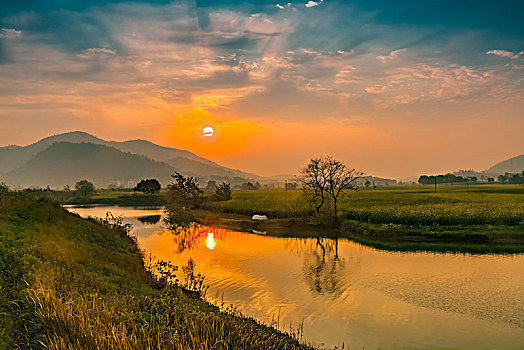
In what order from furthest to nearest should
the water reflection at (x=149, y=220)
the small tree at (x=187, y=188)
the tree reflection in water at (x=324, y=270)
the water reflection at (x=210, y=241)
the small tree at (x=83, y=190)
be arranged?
1. the small tree at (x=83, y=190)
2. the small tree at (x=187, y=188)
3. the water reflection at (x=149, y=220)
4. the water reflection at (x=210, y=241)
5. the tree reflection in water at (x=324, y=270)

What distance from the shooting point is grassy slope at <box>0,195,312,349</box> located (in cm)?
752

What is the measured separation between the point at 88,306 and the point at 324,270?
15.4m

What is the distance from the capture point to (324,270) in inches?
864

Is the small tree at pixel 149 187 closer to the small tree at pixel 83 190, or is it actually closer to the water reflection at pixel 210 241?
the small tree at pixel 83 190

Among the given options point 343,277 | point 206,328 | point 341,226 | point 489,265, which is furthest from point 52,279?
point 341,226

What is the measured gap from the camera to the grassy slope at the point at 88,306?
7.52 m

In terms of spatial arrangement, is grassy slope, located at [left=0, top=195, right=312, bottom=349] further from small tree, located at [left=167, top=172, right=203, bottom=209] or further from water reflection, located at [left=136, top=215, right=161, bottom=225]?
small tree, located at [left=167, top=172, right=203, bottom=209]

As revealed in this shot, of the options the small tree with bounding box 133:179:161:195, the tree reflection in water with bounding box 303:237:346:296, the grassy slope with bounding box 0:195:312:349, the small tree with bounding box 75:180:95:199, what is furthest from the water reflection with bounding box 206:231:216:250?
the small tree with bounding box 75:180:95:199

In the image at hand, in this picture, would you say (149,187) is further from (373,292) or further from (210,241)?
(373,292)

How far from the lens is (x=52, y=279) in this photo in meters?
11.1

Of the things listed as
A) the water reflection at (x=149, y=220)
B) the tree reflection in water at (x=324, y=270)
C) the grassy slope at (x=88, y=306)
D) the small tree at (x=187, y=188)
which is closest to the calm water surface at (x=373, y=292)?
the tree reflection in water at (x=324, y=270)

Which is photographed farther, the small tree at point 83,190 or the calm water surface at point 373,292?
the small tree at point 83,190

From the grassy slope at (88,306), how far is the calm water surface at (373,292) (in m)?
3.45

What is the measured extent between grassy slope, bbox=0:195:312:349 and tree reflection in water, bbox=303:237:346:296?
712cm
